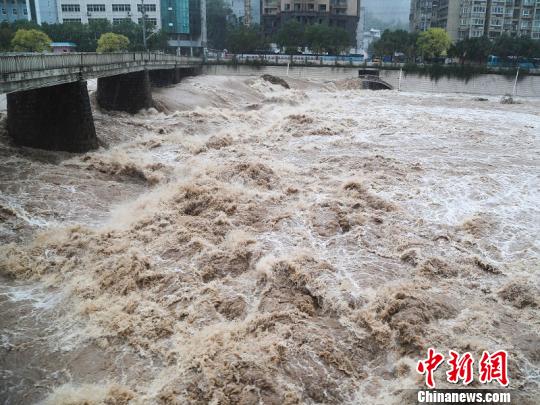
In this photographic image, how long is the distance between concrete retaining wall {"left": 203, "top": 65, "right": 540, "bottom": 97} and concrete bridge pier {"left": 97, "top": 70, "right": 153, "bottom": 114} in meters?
27.2

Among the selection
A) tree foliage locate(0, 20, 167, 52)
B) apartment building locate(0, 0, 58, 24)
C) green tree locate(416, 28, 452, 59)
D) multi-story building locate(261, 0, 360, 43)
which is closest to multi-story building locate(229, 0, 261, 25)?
multi-story building locate(261, 0, 360, 43)

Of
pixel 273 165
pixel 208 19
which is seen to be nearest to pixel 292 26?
pixel 208 19

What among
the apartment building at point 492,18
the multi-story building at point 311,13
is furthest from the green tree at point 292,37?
the apartment building at point 492,18

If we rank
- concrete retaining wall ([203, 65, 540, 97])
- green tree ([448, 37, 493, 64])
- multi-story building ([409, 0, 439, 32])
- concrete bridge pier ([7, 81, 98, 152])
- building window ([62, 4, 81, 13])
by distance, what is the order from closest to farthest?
1. concrete bridge pier ([7, 81, 98, 152])
2. concrete retaining wall ([203, 65, 540, 97])
3. green tree ([448, 37, 493, 64])
4. building window ([62, 4, 81, 13])
5. multi-story building ([409, 0, 439, 32])

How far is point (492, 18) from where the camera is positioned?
3066 inches

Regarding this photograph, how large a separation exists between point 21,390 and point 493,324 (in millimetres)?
7315

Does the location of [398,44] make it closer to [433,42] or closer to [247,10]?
[433,42]

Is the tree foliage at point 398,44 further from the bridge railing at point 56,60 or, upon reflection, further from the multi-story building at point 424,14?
the bridge railing at point 56,60

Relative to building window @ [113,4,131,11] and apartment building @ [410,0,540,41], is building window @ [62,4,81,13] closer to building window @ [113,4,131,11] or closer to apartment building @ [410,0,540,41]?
building window @ [113,4,131,11]

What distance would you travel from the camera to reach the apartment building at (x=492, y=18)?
252 ft

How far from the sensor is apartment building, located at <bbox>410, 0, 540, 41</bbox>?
7681 cm

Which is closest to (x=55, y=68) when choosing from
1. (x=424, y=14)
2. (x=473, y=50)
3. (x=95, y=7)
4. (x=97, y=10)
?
(x=473, y=50)

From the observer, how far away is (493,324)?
805 cm

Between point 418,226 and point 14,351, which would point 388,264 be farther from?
point 14,351
